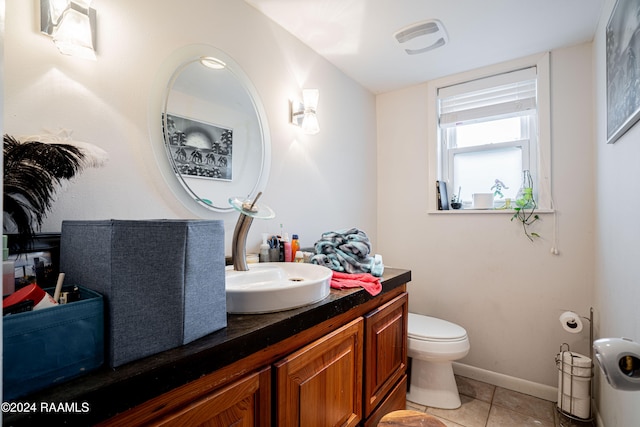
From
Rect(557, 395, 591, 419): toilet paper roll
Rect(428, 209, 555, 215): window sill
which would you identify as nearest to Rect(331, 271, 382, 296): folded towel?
Rect(428, 209, 555, 215): window sill

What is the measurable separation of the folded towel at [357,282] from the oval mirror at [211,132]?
56 centimetres

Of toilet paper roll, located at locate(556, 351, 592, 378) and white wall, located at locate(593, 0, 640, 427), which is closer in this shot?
white wall, located at locate(593, 0, 640, 427)

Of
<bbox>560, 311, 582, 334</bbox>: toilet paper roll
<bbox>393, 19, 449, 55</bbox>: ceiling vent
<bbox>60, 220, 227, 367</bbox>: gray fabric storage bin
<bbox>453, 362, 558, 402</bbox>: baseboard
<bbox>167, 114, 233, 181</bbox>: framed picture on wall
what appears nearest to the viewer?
<bbox>60, 220, 227, 367</bbox>: gray fabric storage bin

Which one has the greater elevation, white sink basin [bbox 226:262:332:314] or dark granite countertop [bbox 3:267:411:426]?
white sink basin [bbox 226:262:332:314]

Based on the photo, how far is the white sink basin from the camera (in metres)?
0.89

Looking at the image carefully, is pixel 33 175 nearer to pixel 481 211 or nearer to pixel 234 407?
pixel 234 407

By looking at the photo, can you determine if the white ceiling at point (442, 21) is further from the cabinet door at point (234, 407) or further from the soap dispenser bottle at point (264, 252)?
the cabinet door at point (234, 407)

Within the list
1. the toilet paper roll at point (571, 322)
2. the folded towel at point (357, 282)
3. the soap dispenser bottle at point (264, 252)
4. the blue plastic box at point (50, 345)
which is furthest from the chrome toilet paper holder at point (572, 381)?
the blue plastic box at point (50, 345)

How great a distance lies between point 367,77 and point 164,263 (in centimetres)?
206

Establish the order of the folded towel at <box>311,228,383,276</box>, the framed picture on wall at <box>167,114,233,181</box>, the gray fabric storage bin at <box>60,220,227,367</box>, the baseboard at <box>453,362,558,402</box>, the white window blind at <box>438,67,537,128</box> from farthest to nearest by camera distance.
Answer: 1. the white window blind at <box>438,67,537,128</box>
2. the baseboard at <box>453,362,558,402</box>
3. the folded towel at <box>311,228,383,276</box>
4. the framed picture on wall at <box>167,114,233,181</box>
5. the gray fabric storage bin at <box>60,220,227,367</box>

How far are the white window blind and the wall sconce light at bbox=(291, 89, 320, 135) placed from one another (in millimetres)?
1140

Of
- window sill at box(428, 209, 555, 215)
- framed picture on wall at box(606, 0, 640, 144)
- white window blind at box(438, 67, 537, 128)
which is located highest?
white window blind at box(438, 67, 537, 128)

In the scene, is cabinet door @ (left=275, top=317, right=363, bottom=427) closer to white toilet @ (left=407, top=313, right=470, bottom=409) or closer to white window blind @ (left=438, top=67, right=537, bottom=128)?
white toilet @ (left=407, top=313, right=470, bottom=409)

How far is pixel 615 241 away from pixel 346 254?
1154mm
